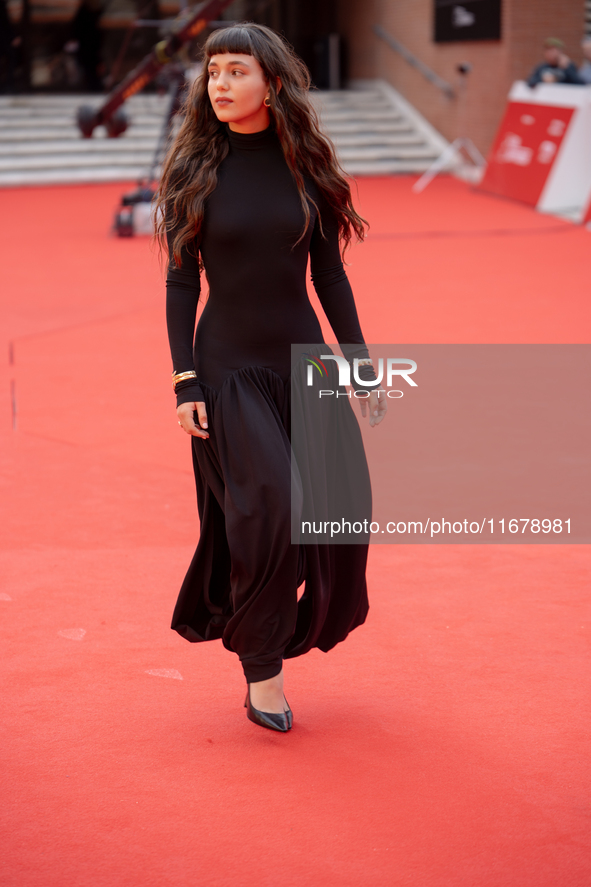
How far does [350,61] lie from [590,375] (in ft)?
61.3

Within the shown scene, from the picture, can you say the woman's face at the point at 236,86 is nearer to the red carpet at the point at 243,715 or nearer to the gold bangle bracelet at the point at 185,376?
the gold bangle bracelet at the point at 185,376

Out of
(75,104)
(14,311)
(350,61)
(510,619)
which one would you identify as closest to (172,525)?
(510,619)

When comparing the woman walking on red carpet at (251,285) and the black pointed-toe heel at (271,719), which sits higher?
the woman walking on red carpet at (251,285)

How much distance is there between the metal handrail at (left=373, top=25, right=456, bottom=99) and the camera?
17.7 metres

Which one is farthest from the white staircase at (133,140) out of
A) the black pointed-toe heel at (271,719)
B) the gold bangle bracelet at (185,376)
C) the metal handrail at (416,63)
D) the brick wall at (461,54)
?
the black pointed-toe heel at (271,719)

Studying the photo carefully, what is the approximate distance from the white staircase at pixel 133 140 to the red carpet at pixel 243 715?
41.5 feet

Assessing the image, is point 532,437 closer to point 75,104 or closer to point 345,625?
point 345,625

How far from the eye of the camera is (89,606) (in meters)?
3.26

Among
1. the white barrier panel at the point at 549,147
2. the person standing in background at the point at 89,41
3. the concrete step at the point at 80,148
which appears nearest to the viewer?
the white barrier panel at the point at 549,147

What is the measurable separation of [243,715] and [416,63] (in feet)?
59.5

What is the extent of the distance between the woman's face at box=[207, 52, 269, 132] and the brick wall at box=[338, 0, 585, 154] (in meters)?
14.6

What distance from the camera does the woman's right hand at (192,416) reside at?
237 cm

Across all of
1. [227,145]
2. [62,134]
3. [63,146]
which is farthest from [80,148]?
[227,145]

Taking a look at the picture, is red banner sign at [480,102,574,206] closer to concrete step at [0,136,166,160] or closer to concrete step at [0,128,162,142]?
concrete step at [0,136,166,160]
